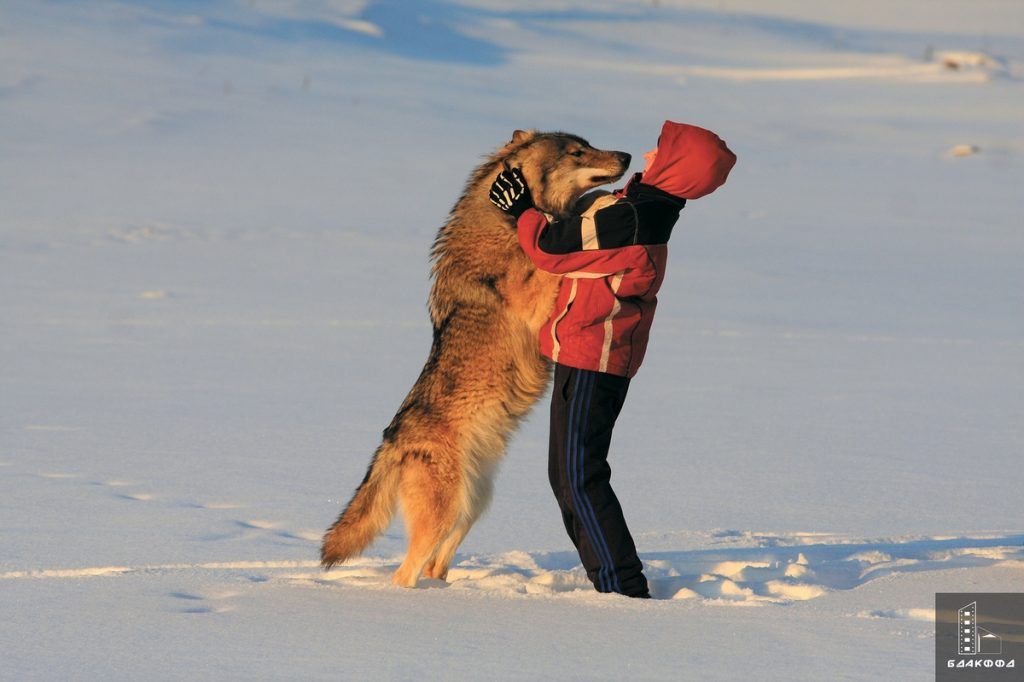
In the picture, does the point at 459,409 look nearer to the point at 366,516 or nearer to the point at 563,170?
the point at 366,516

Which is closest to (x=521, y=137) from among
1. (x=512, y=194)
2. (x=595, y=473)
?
(x=512, y=194)

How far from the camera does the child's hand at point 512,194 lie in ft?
17.6

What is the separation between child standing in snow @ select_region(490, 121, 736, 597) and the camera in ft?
16.5

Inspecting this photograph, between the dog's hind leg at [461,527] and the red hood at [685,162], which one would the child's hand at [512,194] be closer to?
the red hood at [685,162]

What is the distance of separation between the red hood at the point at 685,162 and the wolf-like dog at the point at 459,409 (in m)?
0.57

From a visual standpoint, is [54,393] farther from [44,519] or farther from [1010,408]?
[1010,408]

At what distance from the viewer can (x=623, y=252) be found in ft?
16.5

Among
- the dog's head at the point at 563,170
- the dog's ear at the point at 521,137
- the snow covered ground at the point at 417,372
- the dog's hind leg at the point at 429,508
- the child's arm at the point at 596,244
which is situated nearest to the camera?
the snow covered ground at the point at 417,372

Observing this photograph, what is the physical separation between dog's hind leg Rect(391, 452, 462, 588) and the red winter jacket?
59 centimetres

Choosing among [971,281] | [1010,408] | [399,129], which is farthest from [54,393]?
[399,129]

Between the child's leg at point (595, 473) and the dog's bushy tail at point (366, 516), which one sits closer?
the child's leg at point (595, 473)

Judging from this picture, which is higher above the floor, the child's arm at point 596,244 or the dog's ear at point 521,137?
the dog's ear at point 521,137

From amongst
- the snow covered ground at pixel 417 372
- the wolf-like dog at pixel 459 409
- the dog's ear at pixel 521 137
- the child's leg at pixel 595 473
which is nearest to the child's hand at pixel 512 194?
the wolf-like dog at pixel 459 409

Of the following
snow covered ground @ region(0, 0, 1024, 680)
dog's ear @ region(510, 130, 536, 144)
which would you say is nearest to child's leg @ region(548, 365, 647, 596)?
snow covered ground @ region(0, 0, 1024, 680)
